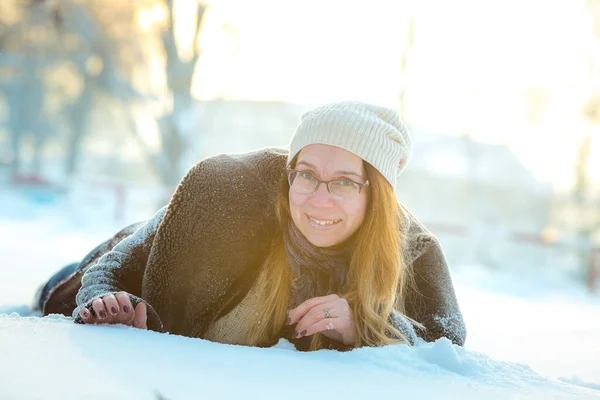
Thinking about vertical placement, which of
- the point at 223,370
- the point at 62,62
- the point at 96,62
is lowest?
the point at 223,370

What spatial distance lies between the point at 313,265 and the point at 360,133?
492 mm

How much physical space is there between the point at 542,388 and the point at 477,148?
23.0 m

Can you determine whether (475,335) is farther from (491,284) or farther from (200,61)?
(200,61)

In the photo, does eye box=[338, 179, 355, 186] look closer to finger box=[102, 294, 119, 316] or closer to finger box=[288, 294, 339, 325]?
finger box=[288, 294, 339, 325]

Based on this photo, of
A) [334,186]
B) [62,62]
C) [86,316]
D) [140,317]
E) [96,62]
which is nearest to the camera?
[86,316]

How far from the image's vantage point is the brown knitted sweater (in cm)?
208

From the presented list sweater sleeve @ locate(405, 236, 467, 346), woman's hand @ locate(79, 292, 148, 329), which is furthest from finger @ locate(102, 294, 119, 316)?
sweater sleeve @ locate(405, 236, 467, 346)

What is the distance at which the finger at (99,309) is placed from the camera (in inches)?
67.1

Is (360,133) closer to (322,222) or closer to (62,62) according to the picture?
(322,222)

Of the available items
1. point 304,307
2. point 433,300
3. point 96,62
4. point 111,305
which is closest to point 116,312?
point 111,305

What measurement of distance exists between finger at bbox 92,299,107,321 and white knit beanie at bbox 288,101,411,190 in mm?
820

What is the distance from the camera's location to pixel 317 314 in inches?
69.3

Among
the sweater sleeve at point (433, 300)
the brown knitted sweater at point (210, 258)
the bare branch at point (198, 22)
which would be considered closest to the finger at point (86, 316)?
the brown knitted sweater at point (210, 258)

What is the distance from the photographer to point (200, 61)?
1098 centimetres
